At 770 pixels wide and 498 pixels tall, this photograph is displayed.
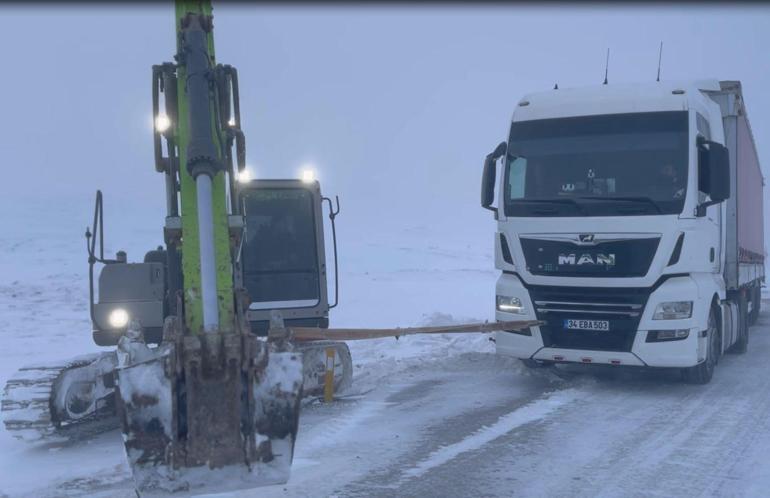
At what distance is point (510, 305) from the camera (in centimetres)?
919

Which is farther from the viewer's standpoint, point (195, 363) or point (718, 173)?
point (718, 173)

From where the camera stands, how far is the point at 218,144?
526 cm

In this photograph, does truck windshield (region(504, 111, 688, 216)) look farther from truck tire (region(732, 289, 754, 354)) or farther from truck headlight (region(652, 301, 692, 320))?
truck tire (region(732, 289, 754, 354))

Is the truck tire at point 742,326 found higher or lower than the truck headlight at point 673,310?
lower

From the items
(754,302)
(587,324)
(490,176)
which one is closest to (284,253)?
(490,176)

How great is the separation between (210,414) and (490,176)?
5881mm

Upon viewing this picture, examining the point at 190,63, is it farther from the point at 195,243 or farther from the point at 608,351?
the point at 608,351

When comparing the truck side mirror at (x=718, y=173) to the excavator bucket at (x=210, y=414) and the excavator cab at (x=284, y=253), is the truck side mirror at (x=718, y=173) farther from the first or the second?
the excavator bucket at (x=210, y=414)

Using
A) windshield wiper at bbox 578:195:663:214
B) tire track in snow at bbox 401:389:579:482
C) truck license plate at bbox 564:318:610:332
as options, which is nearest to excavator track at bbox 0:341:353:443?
tire track in snow at bbox 401:389:579:482

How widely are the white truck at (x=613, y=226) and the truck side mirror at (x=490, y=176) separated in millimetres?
15

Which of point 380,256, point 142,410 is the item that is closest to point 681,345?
point 142,410

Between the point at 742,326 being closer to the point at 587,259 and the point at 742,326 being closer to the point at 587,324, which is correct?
the point at 587,324

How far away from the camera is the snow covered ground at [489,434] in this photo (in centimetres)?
574

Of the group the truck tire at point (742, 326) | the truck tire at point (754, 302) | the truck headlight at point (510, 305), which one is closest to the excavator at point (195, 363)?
the truck headlight at point (510, 305)
